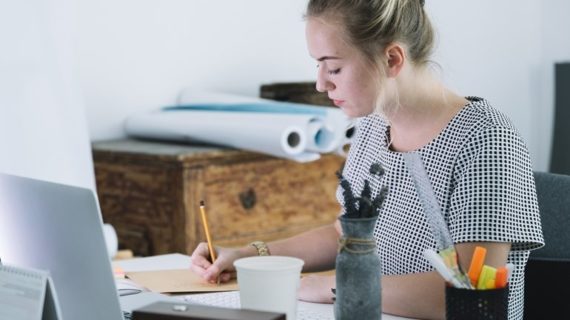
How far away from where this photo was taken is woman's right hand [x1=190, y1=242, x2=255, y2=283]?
5.65ft

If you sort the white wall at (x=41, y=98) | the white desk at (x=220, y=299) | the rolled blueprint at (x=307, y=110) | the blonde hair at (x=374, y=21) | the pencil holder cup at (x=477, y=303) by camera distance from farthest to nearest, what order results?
the rolled blueprint at (x=307, y=110), the white wall at (x=41, y=98), the blonde hair at (x=374, y=21), the white desk at (x=220, y=299), the pencil holder cup at (x=477, y=303)

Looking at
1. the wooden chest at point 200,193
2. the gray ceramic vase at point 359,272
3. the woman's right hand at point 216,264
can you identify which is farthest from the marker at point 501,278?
the wooden chest at point 200,193

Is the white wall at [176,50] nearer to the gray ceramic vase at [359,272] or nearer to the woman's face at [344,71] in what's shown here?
the woman's face at [344,71]

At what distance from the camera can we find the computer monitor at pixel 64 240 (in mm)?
1196

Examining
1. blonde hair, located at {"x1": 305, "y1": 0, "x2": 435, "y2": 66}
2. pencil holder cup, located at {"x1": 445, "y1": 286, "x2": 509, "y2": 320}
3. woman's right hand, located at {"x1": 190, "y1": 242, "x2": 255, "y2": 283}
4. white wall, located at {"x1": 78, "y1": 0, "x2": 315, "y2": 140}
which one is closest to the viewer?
pencil holder cup, located at {"x1": 445, "y1": 286, "x2": 509, "y2": 320}

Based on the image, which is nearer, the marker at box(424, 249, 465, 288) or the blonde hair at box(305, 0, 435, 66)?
the marker at box(424, 249, 465, 288)

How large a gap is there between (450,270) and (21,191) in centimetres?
62

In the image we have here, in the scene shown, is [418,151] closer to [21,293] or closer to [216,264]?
[216,264]

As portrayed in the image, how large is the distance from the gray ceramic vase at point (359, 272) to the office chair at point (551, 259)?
563mm

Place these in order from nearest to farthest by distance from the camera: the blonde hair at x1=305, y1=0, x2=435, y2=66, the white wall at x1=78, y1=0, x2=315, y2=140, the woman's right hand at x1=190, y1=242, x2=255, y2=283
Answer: the blonde hair at x1=305, y1=0, x2=435, y2=66, the woman's right hand at x1=190, y1=242, x2=255, y2=283, the white wall at x1=78, y1=0, x2=315, y2=140

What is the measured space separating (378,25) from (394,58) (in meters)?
0.07

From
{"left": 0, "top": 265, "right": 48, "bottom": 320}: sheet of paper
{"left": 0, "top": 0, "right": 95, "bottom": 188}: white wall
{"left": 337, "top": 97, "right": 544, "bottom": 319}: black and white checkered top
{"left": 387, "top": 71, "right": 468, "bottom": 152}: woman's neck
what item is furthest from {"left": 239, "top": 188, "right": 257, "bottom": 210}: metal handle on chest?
{"left": 0, "top": 265, "right": 48, "bottom": 320}: sheet of paper

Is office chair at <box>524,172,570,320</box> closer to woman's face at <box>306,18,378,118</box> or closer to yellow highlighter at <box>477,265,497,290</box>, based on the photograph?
woman's face at <box>306,18,378,118</box>

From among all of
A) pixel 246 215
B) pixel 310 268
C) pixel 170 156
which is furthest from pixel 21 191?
pixel 246 215
